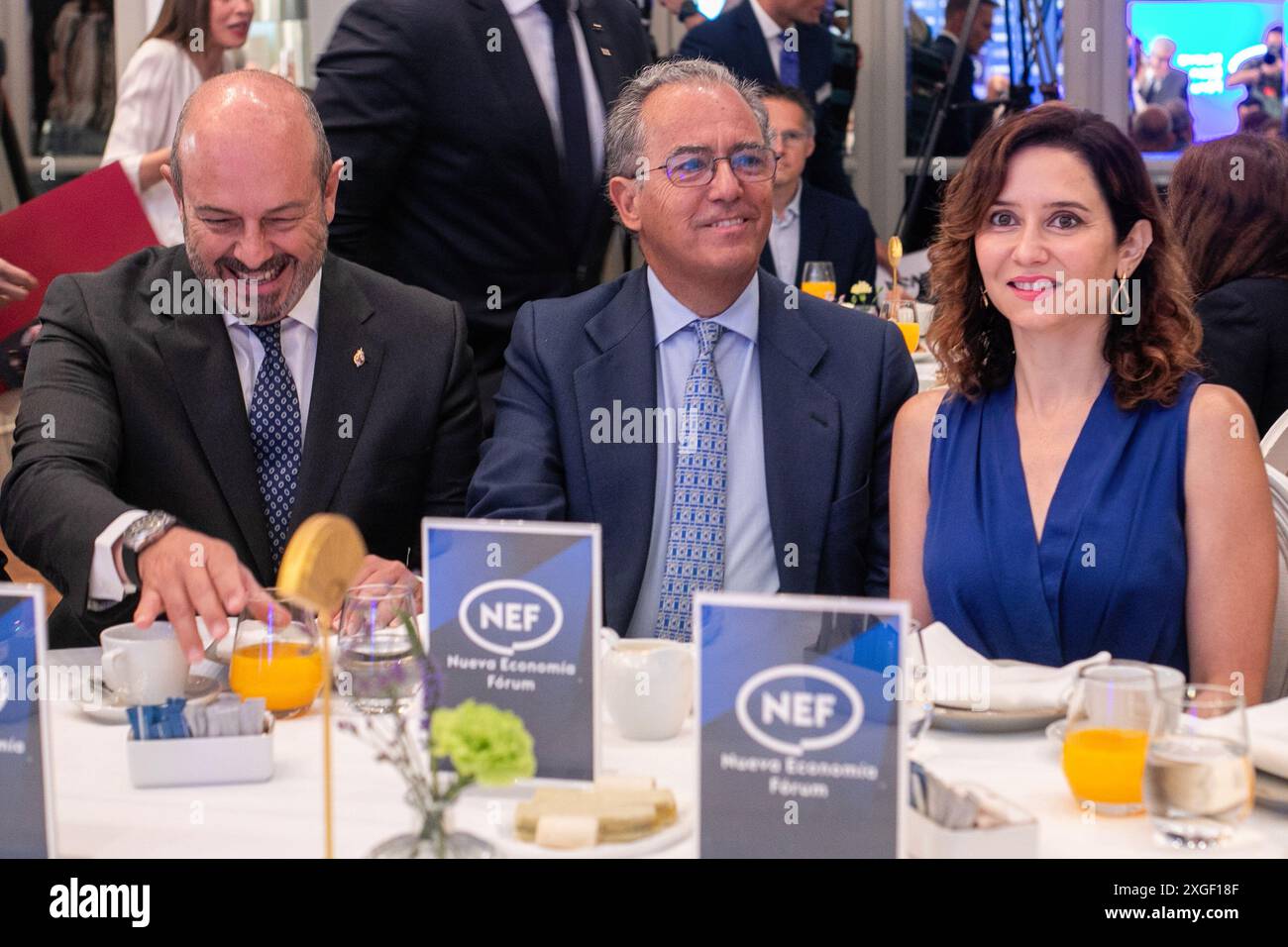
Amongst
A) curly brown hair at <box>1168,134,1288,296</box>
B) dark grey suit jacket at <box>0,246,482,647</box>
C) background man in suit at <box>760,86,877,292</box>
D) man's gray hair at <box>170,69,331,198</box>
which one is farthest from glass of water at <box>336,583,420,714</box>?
background man in suit at <box>760,86,877,292</box>

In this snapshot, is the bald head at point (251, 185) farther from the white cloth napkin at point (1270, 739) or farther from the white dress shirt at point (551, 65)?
the white cloth napkin at point (1270, 739)

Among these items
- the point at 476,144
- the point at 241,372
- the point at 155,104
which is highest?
the point at 155,104

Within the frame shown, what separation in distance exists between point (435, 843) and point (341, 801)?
23 cm

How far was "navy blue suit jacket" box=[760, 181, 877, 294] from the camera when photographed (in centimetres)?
556

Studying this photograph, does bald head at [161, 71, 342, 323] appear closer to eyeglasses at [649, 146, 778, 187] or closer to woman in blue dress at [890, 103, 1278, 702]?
eyeglasses at [649, 146, 778, 187]

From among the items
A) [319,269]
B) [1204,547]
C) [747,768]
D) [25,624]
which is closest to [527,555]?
[747,768]

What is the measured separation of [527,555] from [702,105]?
129cm

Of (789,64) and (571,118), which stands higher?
(789,64)

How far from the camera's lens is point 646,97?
2.51 meters

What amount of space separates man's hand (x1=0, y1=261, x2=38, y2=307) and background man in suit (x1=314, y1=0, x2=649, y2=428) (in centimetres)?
82

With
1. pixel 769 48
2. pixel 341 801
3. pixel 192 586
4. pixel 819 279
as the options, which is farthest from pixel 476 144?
pixel 769 48

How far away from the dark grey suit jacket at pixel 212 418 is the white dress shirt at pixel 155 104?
246 centimetres

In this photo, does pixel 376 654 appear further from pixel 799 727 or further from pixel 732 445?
pixel 732 445

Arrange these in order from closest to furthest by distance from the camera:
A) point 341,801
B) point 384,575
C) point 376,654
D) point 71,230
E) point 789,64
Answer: point 341,801 → point 376,654 → point 384,575 → point 71,230 → point 789,64
